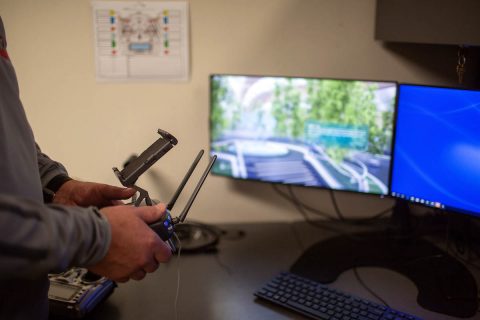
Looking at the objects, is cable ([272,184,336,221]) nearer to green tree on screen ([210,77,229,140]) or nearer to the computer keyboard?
green tree on screen ([210,77,229,140])

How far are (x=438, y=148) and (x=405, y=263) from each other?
337 millimetres

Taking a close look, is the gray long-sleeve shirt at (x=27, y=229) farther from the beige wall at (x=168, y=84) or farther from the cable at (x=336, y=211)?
the cable at (x=336, y=211)

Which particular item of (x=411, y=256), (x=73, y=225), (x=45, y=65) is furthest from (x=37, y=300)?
(x=411, y=256)

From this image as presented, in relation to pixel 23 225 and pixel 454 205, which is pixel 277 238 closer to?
pixel 454 205

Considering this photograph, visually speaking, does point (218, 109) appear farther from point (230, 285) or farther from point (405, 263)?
point (405, 263)

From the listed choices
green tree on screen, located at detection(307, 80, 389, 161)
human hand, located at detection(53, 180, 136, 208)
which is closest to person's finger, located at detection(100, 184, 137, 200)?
human hand, located at detection(53, 180, 136, 208)

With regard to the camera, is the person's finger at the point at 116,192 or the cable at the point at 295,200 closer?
the person's finger at the point at 116,192

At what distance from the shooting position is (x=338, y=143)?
145 cm

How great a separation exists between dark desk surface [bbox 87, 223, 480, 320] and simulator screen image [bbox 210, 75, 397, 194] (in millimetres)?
221

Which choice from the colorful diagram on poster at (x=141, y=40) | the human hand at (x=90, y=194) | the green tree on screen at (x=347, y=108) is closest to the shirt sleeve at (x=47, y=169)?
the human hand at (x=90, y=194)

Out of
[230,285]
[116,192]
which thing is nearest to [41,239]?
[116,192]

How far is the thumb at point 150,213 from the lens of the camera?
0.90 meters

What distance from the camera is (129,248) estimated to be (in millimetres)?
841

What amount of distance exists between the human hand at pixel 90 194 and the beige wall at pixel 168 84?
0.48 metres
